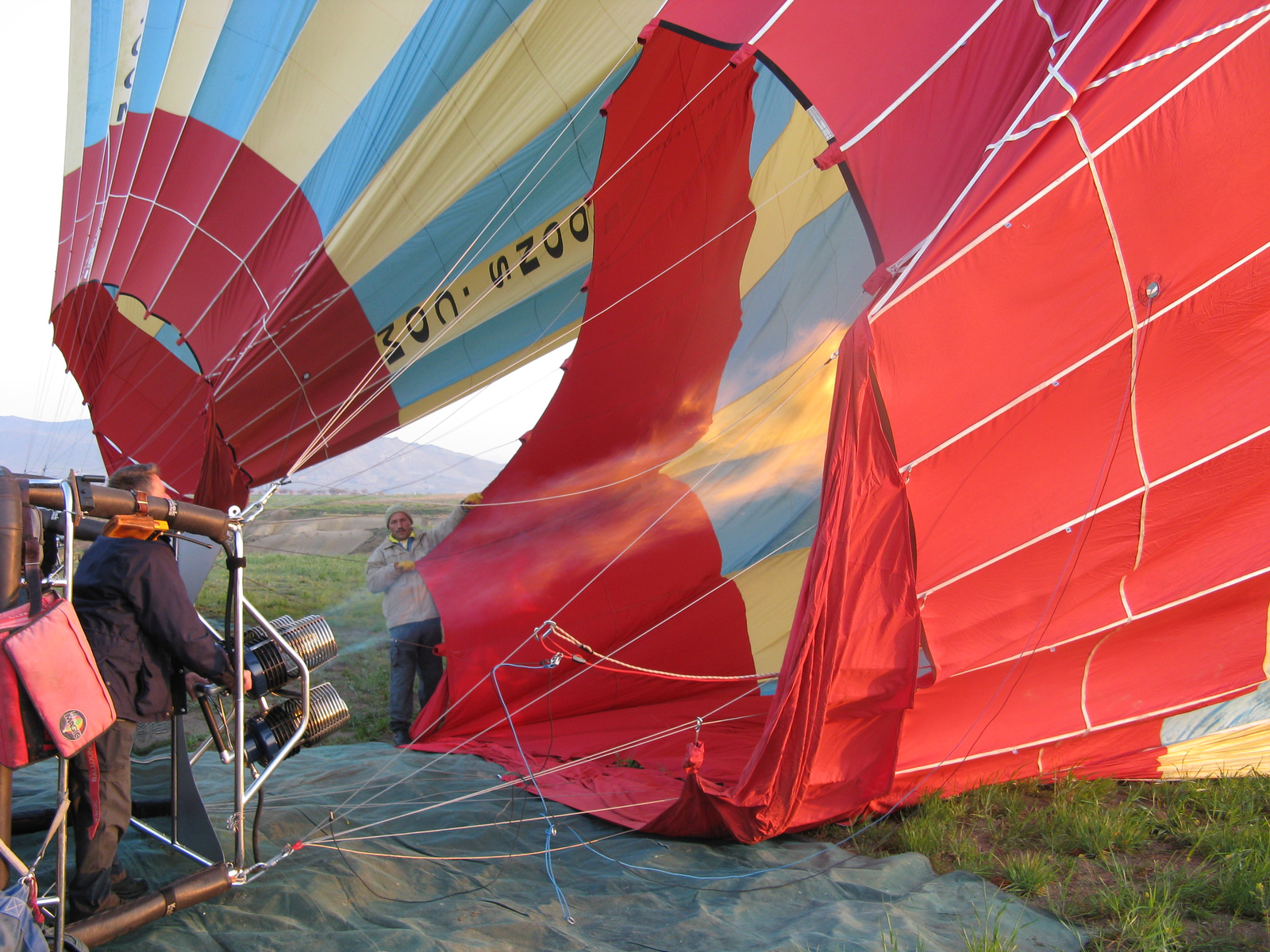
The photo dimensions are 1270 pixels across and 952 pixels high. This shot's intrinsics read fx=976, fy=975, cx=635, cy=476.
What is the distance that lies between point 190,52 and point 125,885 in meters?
3.74

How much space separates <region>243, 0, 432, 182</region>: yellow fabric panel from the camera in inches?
162

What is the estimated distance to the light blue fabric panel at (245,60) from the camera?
4293 mm

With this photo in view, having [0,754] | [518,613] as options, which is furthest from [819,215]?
[0,754]

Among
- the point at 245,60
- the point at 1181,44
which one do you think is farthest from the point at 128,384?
the point at 1181,44

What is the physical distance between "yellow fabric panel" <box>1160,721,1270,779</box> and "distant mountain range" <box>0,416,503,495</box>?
292cm

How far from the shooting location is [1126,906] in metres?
2.18

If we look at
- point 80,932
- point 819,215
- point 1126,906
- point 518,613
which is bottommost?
point 1126,906

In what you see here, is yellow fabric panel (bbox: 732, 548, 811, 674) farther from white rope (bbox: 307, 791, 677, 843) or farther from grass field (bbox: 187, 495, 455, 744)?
grass field (bbox: 187, 495, 455, 744)

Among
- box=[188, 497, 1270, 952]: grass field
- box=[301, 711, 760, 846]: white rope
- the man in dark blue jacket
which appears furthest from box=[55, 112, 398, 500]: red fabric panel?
box=[188, 497, 1270, 952]: grass field

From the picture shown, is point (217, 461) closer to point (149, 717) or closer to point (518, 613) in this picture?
point (518, 613)

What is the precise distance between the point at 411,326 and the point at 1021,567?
2889 mm

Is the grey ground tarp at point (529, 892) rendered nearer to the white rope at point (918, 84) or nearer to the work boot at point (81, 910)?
the work boot at point (81, 910)

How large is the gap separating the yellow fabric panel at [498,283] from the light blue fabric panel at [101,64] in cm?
190

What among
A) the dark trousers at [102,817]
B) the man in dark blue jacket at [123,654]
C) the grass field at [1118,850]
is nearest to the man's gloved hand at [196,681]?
the man in dark blue jacket at [123,654]
